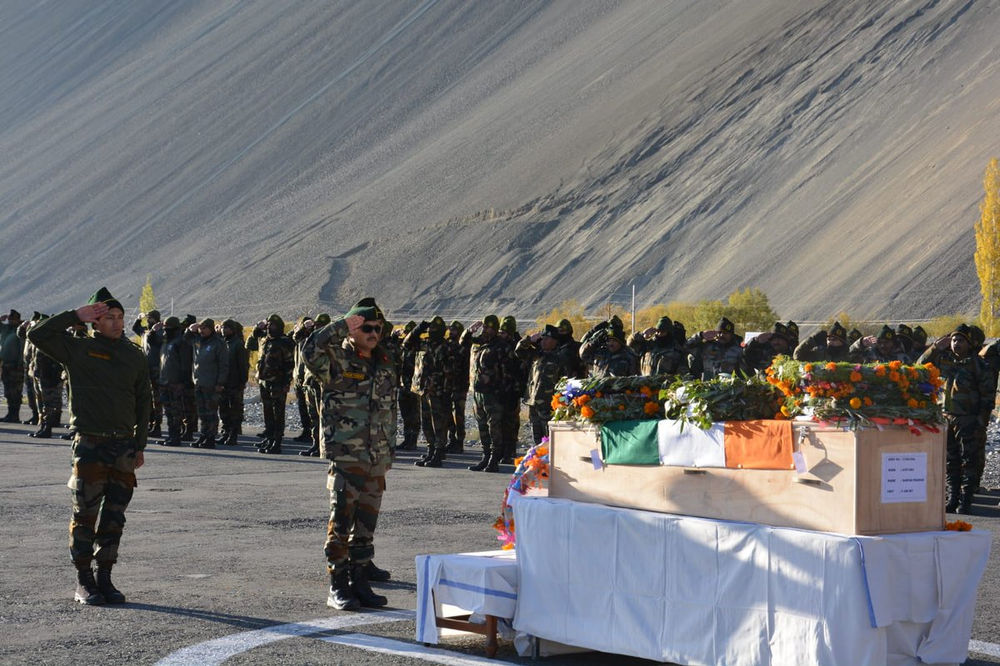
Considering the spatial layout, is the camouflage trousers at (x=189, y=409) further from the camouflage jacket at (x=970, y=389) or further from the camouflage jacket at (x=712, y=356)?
the camouflage jacket at (x=970, y=389)

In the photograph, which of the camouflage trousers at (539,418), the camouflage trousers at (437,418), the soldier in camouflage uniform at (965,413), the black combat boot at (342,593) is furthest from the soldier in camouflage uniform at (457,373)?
the black combat boot at (342,593)

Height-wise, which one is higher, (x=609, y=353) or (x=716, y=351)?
(x=716, y=351)

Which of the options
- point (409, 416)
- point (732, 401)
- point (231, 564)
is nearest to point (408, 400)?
point (409, 416)

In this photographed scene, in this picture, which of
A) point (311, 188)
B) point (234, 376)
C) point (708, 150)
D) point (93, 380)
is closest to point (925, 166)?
point (708, 150)

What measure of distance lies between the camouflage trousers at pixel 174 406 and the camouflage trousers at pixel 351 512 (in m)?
14.1

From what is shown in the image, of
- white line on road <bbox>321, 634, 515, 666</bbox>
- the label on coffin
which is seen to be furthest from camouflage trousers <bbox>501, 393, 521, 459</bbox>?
the label on coffin

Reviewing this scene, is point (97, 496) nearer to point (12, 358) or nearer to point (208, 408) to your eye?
point (208, 408)

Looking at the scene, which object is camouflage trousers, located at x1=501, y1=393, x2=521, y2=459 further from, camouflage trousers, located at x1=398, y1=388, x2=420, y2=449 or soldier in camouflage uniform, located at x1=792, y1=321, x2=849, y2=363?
soldier in camouflage uniform, located at x1=792, y1=321, x2=849, y2=363

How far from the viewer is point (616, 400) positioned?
8.22 meters

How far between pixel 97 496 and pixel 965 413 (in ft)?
32.7

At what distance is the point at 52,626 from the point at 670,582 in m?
3.96

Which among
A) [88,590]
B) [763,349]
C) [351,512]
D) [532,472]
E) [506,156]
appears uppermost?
[506,156]

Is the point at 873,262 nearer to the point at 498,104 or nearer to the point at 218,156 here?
the point at 498,104

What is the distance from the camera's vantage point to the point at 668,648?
24.5 feet
